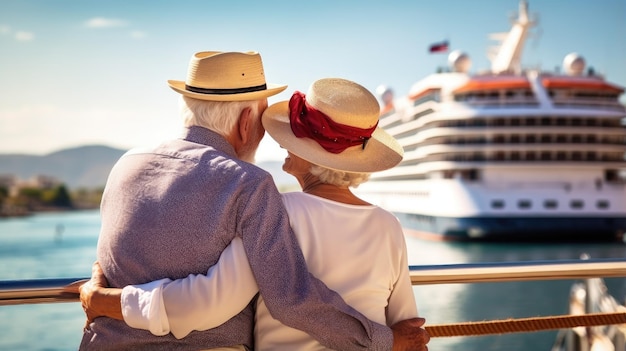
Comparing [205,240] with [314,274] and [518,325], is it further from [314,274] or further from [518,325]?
[518,325]

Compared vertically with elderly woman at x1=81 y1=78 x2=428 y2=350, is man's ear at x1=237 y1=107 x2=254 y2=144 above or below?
above

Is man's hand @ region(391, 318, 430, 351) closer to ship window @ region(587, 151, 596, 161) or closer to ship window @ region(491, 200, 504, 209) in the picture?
ship window @ region(491, 200, 504, 209)

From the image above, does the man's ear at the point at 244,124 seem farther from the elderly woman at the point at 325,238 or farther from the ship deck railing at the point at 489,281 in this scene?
the ship deck railing at the point at 489,281

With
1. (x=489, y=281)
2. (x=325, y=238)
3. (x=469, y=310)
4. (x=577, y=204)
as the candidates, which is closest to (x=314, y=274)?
(x=325, y=238)

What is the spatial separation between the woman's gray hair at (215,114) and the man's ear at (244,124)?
0.01 metres

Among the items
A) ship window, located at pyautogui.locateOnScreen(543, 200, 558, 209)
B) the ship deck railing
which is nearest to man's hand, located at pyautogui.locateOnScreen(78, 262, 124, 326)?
the ship deck railing

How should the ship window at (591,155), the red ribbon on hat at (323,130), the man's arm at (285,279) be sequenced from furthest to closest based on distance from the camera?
the ship window at (591,155) → the red ribbon on hat at (323,130) → the man's arm at (285,279)

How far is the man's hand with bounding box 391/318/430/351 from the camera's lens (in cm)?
172

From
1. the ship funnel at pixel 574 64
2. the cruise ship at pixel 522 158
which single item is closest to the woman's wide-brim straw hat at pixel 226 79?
the cruise ship at pixel 522 158

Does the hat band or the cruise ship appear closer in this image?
the hat band

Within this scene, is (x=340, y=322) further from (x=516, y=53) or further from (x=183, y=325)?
(x=516, y=53)

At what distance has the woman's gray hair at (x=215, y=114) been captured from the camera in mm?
1727

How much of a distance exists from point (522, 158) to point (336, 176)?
31.1 m

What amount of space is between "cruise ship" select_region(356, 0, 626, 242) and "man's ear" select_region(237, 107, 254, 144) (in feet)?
93.4
